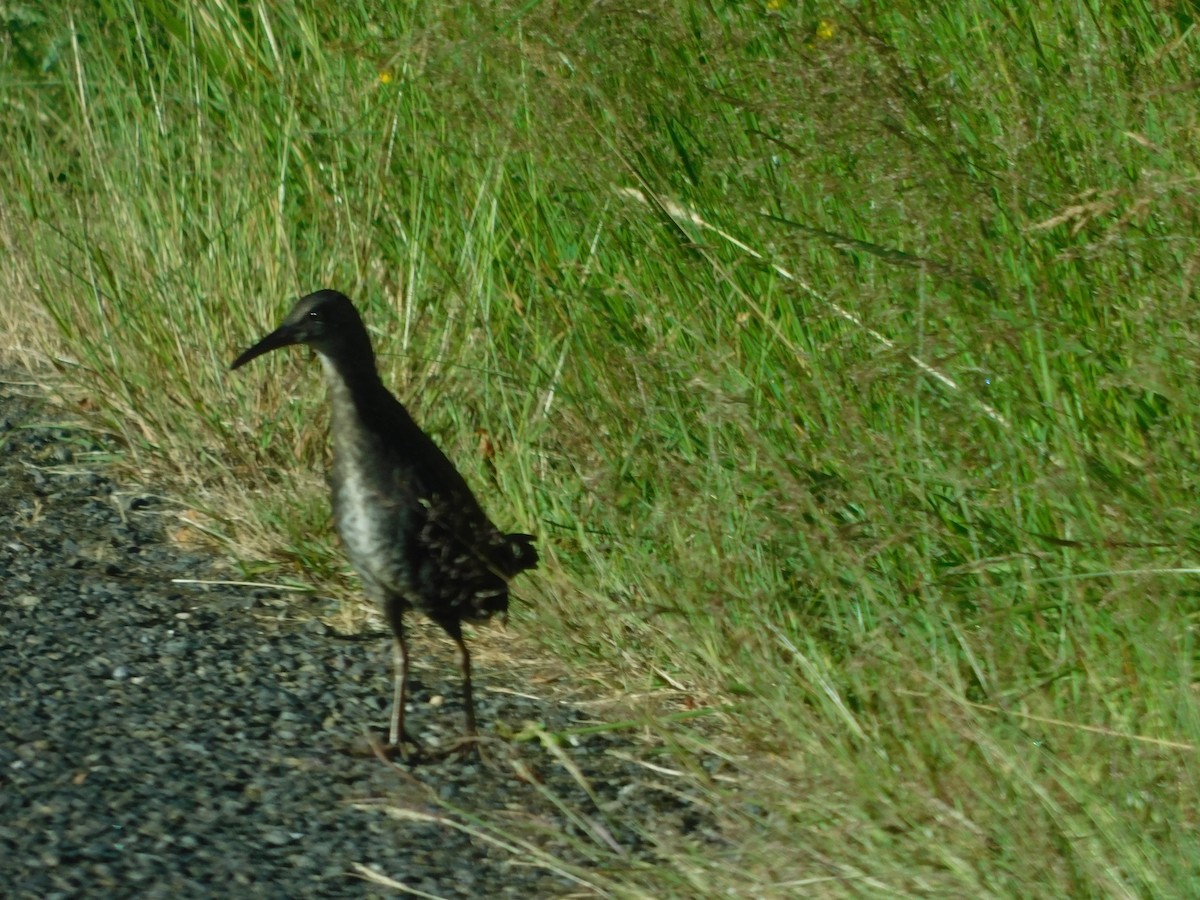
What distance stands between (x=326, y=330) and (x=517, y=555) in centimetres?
67

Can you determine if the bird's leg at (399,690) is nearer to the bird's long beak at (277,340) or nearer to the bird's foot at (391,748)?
the bird's foot at (391,748)

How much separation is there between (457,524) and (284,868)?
34.8 inches

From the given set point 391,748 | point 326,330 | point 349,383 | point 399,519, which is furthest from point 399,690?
point 326,330

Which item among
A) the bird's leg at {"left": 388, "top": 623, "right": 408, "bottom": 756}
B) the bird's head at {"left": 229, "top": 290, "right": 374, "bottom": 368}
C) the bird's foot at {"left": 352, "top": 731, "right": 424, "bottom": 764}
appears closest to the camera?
the bird's foot at {"left": 352, "top": 731, "right": 424, "bottom": 764}

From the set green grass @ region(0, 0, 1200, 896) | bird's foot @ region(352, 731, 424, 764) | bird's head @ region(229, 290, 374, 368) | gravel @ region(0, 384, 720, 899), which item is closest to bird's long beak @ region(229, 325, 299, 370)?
bird's head @ region(229, 290, 374, 368)

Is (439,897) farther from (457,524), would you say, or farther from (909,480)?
(909,480)

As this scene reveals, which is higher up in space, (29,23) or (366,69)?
(29,23)

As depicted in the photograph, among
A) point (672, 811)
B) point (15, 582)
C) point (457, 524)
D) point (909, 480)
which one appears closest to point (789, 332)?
point (909, 480)

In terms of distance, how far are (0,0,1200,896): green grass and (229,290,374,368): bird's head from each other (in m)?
0.48

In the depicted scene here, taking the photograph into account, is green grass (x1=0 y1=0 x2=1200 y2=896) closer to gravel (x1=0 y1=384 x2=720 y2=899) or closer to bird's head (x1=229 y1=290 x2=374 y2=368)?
gravel (x1=0 y1=384 x2=720 y2=899)

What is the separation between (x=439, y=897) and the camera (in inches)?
123

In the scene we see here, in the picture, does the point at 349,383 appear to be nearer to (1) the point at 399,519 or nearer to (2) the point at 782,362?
(1) the point at 399,519

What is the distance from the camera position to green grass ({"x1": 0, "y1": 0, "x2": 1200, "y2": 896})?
3004mm

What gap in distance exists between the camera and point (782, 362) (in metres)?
3.94
